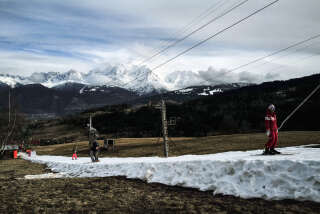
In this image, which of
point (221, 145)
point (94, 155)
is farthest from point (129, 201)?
point (221, 145)

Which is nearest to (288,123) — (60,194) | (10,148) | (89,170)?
(10,148)

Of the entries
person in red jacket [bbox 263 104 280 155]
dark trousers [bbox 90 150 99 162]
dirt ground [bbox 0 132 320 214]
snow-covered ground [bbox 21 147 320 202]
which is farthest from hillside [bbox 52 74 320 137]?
dirt ground [bbox 0 132 320 214]

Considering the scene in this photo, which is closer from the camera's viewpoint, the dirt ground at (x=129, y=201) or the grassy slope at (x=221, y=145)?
the dirt ground at (x=129, y=201)

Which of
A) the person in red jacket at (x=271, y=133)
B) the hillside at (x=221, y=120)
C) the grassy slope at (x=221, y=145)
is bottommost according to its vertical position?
the grassy slope at (x=221, y=145)

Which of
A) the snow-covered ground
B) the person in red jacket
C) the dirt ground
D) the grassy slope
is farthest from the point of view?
the grassy slope

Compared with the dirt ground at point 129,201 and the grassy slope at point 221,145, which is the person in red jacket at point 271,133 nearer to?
the dirt ground at point 129,201

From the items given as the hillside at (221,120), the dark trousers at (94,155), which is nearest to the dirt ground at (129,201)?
the dark trousers at (94,155)

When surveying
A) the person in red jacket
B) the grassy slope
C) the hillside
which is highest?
the hillside

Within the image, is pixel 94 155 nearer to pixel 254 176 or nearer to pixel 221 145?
pixel 254 176

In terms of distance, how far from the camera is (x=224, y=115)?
15400 cm

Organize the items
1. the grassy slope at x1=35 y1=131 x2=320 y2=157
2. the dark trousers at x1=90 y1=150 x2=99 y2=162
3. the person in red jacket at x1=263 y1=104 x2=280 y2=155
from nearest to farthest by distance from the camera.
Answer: the person in red jacket at x1=263 y1=104 x2=280 y2=155, the dark trousers at x1=90 y1=150 x2=99 y2=162, the grassy slope at x1=35 y1=131 x2=320 y2=157

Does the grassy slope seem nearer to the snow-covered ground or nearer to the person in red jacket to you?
the person in red jacket

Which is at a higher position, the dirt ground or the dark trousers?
the dark trousers

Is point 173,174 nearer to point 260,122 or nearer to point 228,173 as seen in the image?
point 228,173
